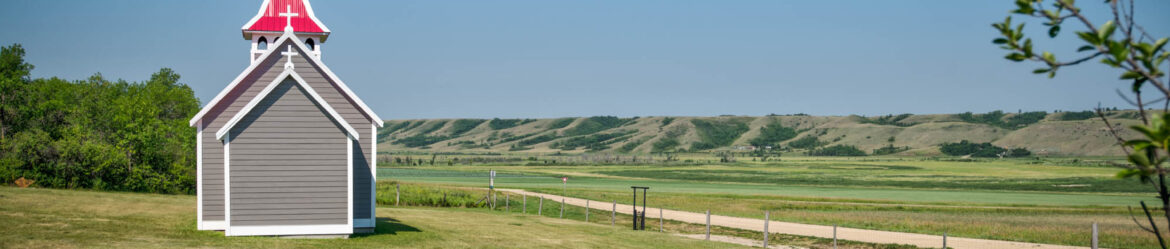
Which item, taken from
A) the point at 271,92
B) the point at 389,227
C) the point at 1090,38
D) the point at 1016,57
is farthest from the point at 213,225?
the point at 1090,38

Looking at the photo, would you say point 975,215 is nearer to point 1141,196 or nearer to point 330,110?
point 1141,196

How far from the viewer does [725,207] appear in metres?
55.3

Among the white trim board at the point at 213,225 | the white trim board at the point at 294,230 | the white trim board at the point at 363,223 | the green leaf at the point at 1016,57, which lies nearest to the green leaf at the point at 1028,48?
the green leaf at the point at 1016,57

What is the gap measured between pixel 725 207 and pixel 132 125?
37.0 metres

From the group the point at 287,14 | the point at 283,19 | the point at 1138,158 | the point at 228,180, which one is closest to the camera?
the point at 1138,158

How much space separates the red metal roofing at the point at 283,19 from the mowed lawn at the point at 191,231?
666 centimetres

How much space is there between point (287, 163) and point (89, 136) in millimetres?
37724

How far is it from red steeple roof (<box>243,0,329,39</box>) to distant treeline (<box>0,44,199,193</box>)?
88.8 ft

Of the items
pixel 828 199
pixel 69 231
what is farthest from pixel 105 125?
pixel 828 199

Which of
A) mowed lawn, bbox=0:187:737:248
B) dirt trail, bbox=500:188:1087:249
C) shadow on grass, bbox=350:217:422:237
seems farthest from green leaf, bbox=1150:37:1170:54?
dirt trail, bbox=500:188:1087:249

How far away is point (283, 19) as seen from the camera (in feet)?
95.7

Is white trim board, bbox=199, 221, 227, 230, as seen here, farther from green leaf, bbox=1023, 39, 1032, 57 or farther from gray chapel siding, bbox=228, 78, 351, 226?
green leaf, bbox=1023, 39, 1032, 57

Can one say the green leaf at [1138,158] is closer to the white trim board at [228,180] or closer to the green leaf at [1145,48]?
the green leaf at [1145,48]

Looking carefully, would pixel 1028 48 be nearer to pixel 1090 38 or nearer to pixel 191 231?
pixel 1090 38
